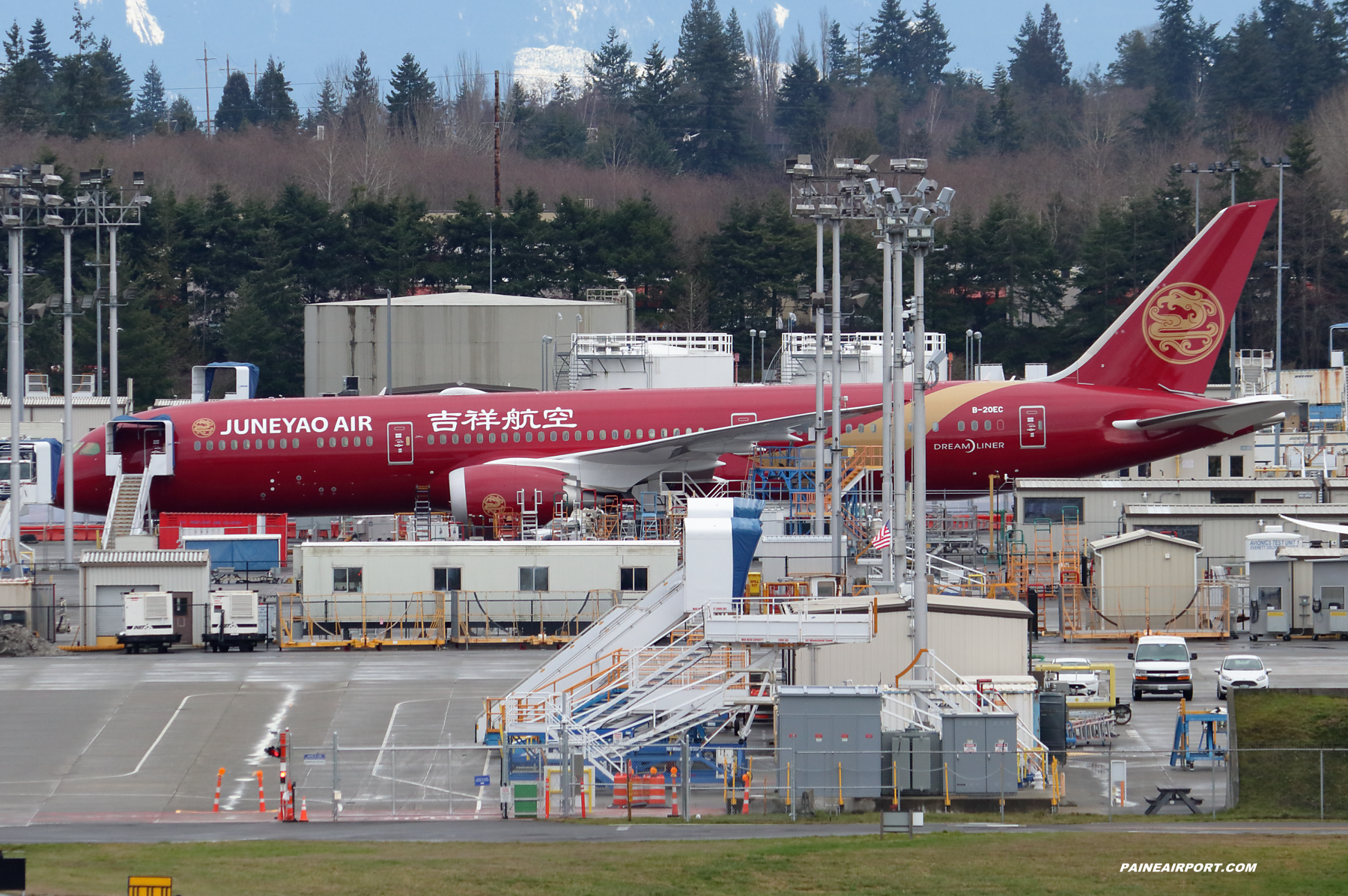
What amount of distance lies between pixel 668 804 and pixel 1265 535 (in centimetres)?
2265

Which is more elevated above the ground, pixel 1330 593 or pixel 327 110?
pixel 327 110

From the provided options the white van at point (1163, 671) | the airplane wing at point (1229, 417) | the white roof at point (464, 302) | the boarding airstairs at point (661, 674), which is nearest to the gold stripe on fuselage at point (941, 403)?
the airplane wing at point (1229, 417)

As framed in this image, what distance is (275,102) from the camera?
182375mm

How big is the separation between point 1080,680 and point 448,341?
57884 millimetres

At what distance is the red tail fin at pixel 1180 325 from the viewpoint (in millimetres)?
49969

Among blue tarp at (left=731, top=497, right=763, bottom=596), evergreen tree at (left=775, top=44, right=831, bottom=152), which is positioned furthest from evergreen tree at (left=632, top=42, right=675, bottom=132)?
blue tarp at (left=731, top=497, right=763, bottom=596)

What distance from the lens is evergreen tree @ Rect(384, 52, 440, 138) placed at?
571 ft

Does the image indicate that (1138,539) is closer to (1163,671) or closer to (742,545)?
(1163,671)

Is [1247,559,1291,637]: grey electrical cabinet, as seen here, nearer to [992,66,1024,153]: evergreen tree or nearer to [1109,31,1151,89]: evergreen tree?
[992,66,1024,153]: evergreen tree

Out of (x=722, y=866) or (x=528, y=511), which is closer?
(x=722, y=866)

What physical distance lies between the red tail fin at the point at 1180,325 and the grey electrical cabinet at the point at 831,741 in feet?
88.0

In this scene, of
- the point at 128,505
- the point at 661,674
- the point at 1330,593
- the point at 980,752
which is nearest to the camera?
the point at 980,752

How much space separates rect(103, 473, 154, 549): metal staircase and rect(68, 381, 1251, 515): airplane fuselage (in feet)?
1.28

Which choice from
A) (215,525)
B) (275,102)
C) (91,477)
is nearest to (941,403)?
(215,525)
